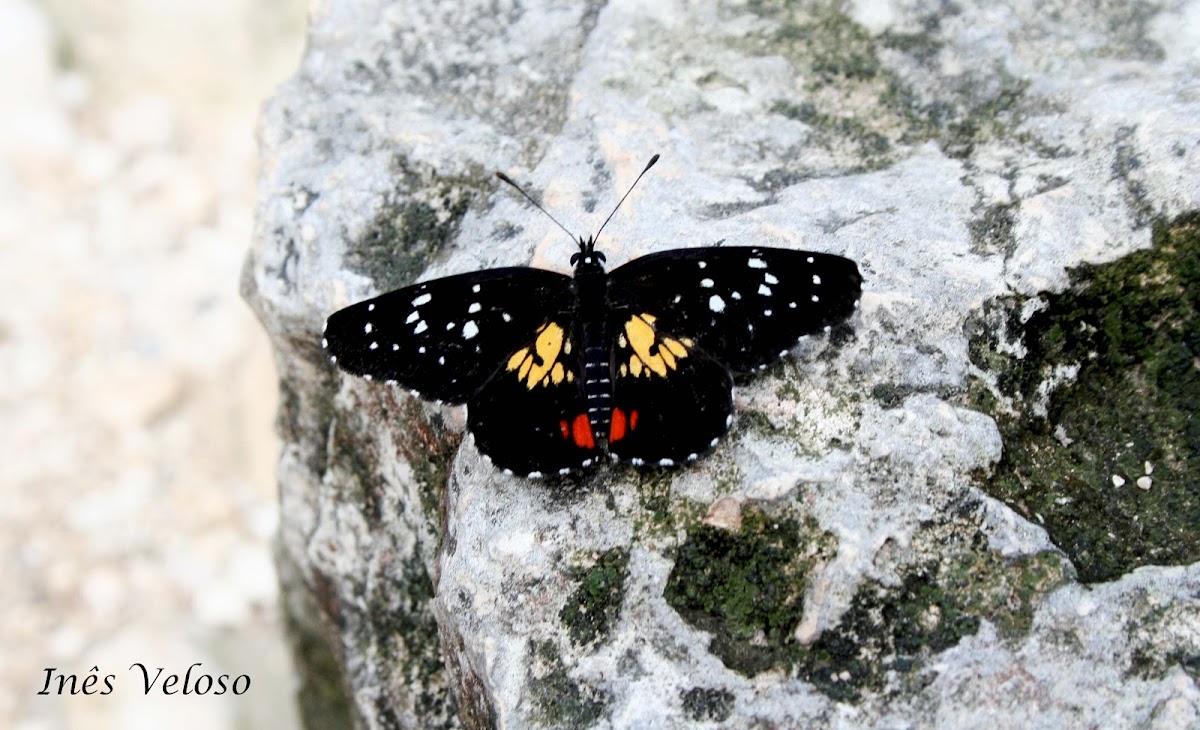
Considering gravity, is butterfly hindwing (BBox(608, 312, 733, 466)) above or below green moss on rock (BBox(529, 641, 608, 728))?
above

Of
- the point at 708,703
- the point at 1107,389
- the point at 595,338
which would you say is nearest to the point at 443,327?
the point at 595,338

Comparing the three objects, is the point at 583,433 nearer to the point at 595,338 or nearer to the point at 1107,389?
the point at 595,338

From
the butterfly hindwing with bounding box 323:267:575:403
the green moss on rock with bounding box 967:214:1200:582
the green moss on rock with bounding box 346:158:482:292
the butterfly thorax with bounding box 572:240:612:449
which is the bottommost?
the green moss on rock with bounding box 967:214:1200:582

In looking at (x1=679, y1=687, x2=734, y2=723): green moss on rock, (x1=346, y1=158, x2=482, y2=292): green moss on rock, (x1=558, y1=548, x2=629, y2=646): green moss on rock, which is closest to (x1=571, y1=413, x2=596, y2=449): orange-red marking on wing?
(x1=558, y1=548, x2=629, y2=646): green moss on rock

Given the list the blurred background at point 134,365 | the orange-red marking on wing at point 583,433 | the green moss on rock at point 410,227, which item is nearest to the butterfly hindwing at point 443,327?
the orange-red marking on wing at point 583,433

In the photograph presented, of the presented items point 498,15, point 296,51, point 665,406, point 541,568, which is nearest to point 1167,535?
point 665,406

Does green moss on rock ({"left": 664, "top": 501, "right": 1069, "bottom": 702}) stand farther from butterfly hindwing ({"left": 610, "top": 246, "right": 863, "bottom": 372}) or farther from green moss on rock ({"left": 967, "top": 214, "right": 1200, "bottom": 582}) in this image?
butterfly hindwing ({"left": 610, "top": 246, "right": 863, "bottom": 372})

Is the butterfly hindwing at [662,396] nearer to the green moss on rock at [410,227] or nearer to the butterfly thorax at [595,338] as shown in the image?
the butterfly thorax at [595,338]
